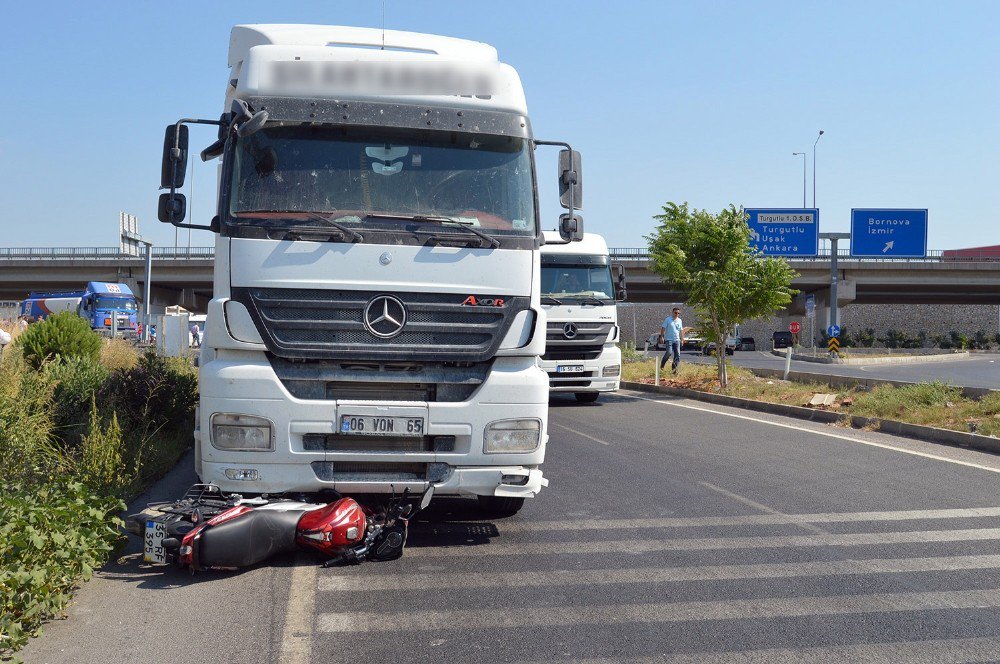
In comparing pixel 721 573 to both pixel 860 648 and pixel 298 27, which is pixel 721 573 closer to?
pixel 860 648

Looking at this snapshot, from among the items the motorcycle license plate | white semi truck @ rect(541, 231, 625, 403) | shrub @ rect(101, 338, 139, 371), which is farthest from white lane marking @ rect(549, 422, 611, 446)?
the motorcycle license plate

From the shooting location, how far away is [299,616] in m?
4.87

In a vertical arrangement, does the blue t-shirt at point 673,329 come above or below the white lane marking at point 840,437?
above

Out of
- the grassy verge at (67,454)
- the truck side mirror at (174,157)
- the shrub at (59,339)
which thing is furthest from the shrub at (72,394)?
the truck side mirror at (174,157)

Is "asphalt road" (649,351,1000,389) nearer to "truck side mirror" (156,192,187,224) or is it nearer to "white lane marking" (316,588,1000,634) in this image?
"white lane marking" (316,588,1000,634)

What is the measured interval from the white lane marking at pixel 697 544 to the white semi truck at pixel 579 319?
10528 mm

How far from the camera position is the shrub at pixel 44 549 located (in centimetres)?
443

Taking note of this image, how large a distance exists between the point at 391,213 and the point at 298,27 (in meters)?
2.19

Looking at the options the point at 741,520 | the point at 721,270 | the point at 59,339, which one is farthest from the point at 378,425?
the point at 721,270

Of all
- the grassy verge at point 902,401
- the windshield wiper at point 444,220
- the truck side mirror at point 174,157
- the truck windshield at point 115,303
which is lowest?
the grassy verge at point 902,401

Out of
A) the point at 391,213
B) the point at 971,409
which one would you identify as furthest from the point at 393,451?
the point at 971,409

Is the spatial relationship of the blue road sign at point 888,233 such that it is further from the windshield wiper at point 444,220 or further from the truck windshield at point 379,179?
the windshield wiper at point 444,220

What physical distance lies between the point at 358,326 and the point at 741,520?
336 cm

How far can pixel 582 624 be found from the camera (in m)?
4.72
